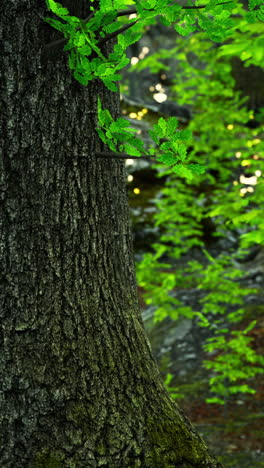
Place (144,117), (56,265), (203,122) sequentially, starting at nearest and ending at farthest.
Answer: (56,265) → (203,122) → (144,117)

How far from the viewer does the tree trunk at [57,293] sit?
178 centimetres

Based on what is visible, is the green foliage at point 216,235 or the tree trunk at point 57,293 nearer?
the tree trunk at point 57,293

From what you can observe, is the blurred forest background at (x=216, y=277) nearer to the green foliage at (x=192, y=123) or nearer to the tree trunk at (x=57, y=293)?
the green foliage at (x=192, y=123)

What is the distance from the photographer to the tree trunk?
70.2 inches

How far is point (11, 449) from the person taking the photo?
5.77 ft

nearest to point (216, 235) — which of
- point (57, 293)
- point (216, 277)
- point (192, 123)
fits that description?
point (216, 277)

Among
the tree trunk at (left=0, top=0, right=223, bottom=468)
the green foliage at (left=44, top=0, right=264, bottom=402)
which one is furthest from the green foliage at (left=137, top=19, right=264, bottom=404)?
the tree trunk at (left=0, top=0, right=223, bottom=468)

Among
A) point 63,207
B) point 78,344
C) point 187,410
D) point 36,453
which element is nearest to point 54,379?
point 78,344

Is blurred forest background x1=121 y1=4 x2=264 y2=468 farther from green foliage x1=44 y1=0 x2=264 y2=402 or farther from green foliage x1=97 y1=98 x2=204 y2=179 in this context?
green foliage x1=97 y1=98 x2=204 y2=179

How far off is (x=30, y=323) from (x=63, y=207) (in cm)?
52

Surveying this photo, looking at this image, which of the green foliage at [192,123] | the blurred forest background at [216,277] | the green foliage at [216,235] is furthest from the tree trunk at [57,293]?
the green foliage at [216,235]

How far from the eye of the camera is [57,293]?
1866 millimetres

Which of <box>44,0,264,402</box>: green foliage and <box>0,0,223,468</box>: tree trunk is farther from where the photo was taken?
<box>0,0,223,468</box>: tree trunk

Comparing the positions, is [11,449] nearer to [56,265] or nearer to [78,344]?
[78,344]
